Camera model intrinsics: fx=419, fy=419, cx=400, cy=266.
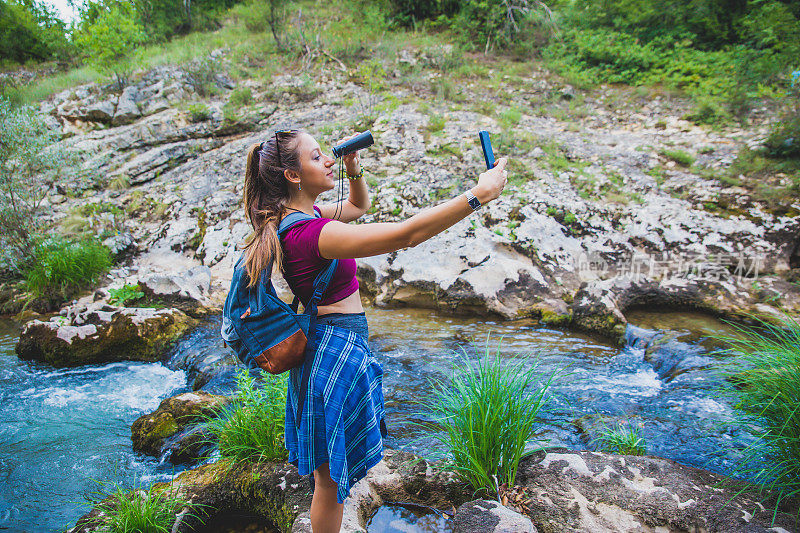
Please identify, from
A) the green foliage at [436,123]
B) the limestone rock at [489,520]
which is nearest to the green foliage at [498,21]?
the green foliage at [436,123]

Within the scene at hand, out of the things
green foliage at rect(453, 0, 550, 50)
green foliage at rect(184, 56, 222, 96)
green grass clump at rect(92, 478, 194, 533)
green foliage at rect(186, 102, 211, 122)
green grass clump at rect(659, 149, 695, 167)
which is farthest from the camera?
green foliage at rect(453, 0, 550, 50)

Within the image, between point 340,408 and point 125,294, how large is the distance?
5.79 meters

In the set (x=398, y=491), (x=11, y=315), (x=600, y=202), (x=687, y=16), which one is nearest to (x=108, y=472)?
(x=398, y=491)

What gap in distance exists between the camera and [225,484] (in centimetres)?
257

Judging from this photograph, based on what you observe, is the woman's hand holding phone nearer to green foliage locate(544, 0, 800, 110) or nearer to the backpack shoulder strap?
the backpack shoulder strap

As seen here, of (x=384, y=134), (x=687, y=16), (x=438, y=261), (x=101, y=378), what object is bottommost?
(x=101, y=378)

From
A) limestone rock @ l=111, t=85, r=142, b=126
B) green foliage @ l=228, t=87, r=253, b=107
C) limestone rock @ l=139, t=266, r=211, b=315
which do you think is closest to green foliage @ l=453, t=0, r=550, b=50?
green foliage @ l=228, t=87, r=253, b=107

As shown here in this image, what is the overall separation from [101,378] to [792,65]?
495 inches

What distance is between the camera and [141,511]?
7.27ft

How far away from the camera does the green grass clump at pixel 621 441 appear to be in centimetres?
275

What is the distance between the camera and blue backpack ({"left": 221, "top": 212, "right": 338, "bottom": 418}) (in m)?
1.64

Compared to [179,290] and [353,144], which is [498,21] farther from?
[353,144]

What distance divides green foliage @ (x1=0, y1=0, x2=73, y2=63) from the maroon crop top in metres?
21.8

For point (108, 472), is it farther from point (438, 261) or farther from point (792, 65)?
point (792, 65)
